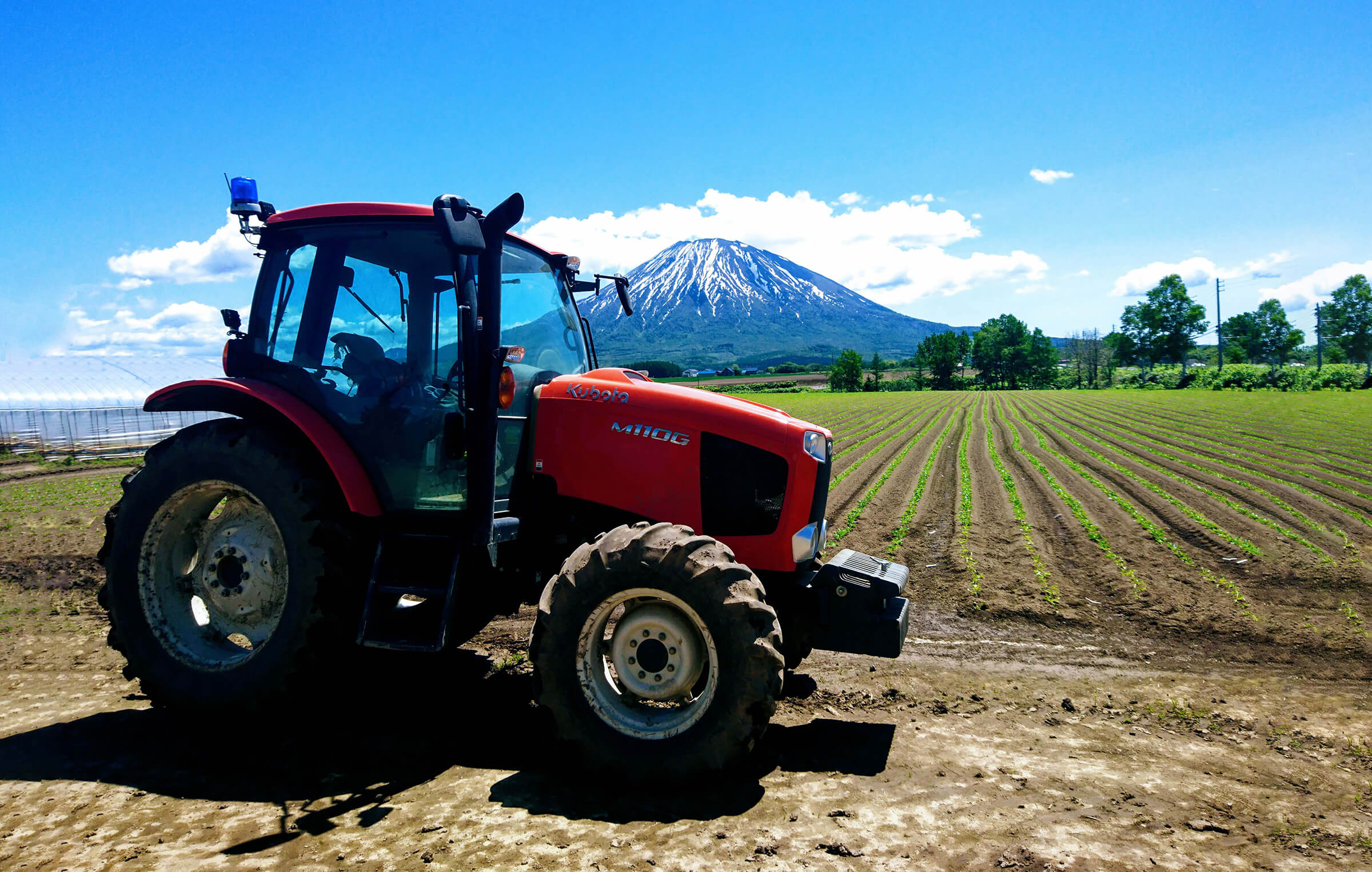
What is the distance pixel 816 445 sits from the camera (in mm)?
4348

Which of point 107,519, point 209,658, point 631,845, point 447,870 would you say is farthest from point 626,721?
point 107,519

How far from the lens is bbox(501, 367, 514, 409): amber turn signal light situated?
4074mm

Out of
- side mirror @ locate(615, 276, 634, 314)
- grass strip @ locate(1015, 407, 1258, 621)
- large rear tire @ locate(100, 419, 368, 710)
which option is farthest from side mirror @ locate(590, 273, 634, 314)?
grass strip @ locate(1015, 407, 1258, 621)

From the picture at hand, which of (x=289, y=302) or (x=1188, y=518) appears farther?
(x=1188, y=518)

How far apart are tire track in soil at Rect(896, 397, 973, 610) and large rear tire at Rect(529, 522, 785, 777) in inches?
175

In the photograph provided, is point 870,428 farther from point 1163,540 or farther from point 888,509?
point 1163,540

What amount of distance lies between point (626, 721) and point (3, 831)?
2775 millimetres

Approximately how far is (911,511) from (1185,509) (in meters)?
4.11

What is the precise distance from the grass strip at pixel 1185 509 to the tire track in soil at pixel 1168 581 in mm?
430

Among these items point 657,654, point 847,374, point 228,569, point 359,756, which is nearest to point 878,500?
point 657,654

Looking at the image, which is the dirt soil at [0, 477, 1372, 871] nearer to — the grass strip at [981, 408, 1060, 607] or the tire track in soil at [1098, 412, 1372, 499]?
the grass strip at [981, 408, 1060, 607]

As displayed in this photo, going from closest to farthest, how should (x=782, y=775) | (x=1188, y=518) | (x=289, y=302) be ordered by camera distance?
1. (x=782, y=775)
2. (x=289, y=302)
3. (x=1188, y=518)

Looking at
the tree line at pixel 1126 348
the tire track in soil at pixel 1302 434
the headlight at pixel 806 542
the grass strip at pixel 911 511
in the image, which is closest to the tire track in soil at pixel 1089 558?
the grass strip at pixel 911 511

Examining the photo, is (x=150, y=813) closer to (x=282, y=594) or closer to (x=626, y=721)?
(x=282, y=594)
